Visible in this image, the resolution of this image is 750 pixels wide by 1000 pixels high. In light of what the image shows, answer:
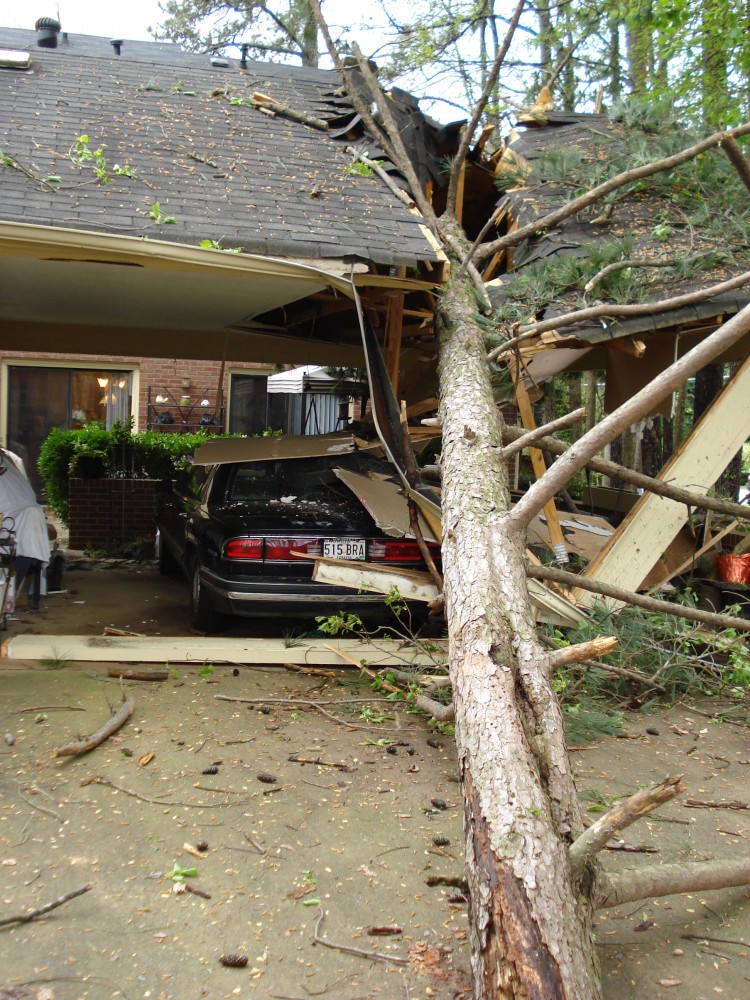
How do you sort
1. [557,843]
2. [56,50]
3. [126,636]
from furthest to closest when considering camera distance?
[56,50], [126,636], [557,843]

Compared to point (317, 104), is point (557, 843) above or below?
below

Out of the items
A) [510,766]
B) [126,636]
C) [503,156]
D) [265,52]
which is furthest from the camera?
[265,52]

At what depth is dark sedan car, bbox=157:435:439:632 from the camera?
19.7ft

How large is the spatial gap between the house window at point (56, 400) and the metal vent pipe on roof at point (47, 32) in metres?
6.99

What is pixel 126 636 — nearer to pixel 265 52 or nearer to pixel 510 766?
pixel 510 766

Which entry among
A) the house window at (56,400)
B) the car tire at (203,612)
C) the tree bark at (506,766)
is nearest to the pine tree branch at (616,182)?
the tree bark at (506,766)

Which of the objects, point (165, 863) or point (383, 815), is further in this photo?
point (383, 815)

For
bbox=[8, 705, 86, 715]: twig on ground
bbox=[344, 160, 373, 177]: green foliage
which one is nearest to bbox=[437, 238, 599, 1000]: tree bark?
bbox=[8, 705, 86, 715]: twig on ground

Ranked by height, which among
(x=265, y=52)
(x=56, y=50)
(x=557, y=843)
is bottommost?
(x=557, y=843)

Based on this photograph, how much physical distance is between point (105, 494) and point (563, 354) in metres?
6.69

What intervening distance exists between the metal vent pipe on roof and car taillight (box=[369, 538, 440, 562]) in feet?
23.6

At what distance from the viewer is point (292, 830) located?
148 inches

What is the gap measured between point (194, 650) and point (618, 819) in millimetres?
3901

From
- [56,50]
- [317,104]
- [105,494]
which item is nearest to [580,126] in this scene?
[317,104]
